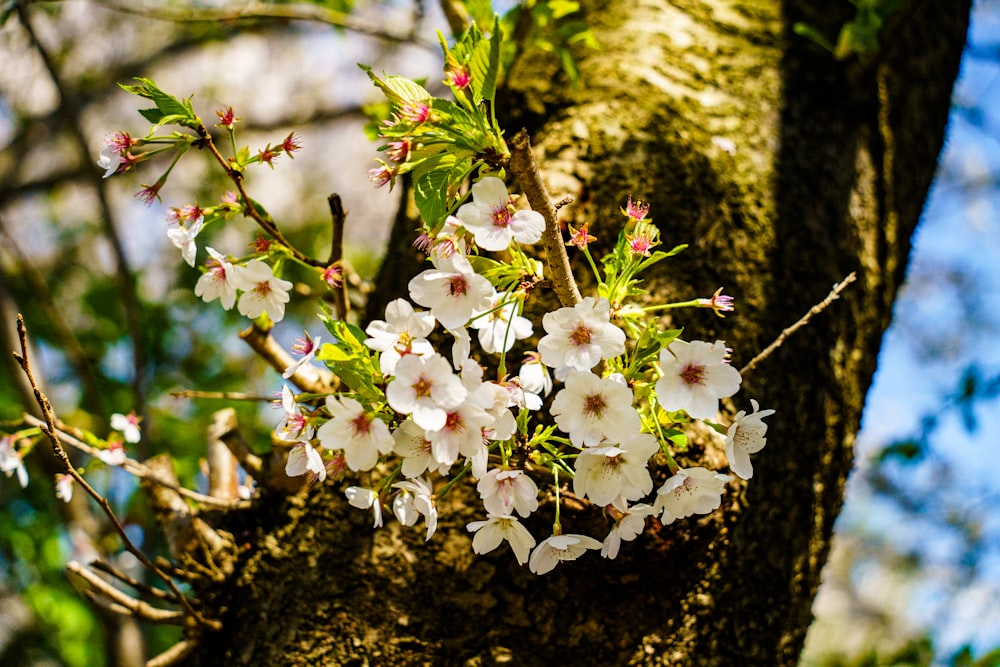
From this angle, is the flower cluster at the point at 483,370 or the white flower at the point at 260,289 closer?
the flower cluster at the point at 483,370

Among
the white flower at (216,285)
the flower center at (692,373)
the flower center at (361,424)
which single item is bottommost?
the flower center at (361,424)

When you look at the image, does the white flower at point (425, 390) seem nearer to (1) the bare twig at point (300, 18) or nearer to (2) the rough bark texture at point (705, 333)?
(2) the rough bark texture at point (705, 333)

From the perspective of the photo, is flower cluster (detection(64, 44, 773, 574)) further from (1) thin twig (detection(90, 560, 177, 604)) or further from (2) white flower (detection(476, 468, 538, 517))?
(1) thin twig (detection(90, 560, 177, 604))

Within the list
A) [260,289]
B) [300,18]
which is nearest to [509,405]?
[260,289]

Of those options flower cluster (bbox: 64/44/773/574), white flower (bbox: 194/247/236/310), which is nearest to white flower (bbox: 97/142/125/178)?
flower cluster (bbox: 64/44/773/574)

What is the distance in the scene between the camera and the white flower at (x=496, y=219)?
773 mm

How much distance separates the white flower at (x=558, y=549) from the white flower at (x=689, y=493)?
0.30 feet

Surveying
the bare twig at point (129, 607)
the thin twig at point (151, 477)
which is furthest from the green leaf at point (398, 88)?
the bare twig at point (129, 607)

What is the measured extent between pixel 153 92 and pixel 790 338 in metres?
1.08

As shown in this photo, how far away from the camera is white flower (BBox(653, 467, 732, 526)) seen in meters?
0.82

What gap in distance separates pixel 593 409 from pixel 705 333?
0.53 meters

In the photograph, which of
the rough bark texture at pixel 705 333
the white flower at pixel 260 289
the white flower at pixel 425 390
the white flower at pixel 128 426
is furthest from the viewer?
the white flower at pixel 128 426

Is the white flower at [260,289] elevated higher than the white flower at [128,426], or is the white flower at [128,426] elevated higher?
the white flower at [260,289]

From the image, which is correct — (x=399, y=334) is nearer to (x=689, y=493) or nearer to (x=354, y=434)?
(x=354, y=434)
